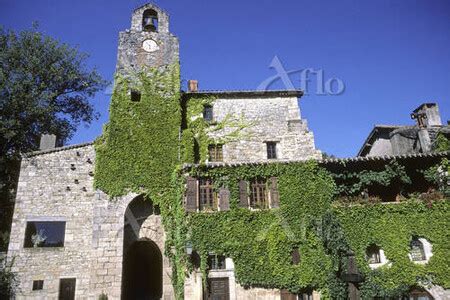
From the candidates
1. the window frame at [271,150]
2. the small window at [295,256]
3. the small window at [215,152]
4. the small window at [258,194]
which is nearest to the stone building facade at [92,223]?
the window frame at [271,150]

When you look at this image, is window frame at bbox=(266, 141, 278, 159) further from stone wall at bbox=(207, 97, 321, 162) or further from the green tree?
the green tree

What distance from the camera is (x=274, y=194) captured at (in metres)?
17.6

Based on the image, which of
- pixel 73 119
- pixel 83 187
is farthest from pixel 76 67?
pixel 83 187

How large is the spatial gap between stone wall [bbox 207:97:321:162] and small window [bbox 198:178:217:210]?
426cm

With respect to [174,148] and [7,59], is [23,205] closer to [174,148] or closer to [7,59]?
[174,148]

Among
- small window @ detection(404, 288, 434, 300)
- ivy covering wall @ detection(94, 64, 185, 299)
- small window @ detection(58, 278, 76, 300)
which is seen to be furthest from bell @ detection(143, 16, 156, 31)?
small window @ detection(404, 288, 434, 300)

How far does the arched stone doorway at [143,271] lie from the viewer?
19.7 meters

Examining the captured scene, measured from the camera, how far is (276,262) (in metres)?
16.2

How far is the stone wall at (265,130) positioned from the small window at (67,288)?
11038 mm

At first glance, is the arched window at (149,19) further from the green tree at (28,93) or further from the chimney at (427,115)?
the chimney at (427,115)

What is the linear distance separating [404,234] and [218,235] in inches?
357

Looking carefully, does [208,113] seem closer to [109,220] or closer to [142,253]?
[109,220]

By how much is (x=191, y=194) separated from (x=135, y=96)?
775 centimetres

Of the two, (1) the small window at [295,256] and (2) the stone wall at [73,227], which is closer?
(1) the small window at [295,256]
